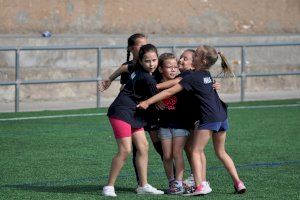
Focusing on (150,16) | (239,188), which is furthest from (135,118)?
(150,16)

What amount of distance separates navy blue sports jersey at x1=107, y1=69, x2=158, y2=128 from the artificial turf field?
697 millimetres

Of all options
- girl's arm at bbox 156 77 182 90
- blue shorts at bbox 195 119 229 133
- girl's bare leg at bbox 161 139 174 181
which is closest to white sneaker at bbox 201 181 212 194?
girl's bare leg at bbox 161 139 174 181

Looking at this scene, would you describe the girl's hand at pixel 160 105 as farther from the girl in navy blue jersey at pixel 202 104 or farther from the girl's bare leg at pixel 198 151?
the girl's bare leg at pixel 198 151

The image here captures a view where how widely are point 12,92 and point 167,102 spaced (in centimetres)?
980

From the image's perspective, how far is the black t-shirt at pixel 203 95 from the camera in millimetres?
9922

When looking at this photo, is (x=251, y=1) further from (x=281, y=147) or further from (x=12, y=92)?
(x=281, y=147)

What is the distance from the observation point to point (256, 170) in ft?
38.3

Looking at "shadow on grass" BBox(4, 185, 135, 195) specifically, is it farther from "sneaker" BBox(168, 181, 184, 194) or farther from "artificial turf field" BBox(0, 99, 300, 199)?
"sneaker" BBox(168, 181, 184, 194)

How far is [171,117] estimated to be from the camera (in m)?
10.0

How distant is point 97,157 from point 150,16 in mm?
12530

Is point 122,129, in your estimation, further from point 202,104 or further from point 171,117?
point 202,104

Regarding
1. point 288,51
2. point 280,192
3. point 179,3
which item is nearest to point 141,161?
point 280,192

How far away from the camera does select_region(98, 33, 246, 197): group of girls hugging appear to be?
389 inches

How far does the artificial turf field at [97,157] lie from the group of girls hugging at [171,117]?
8.5 inches
